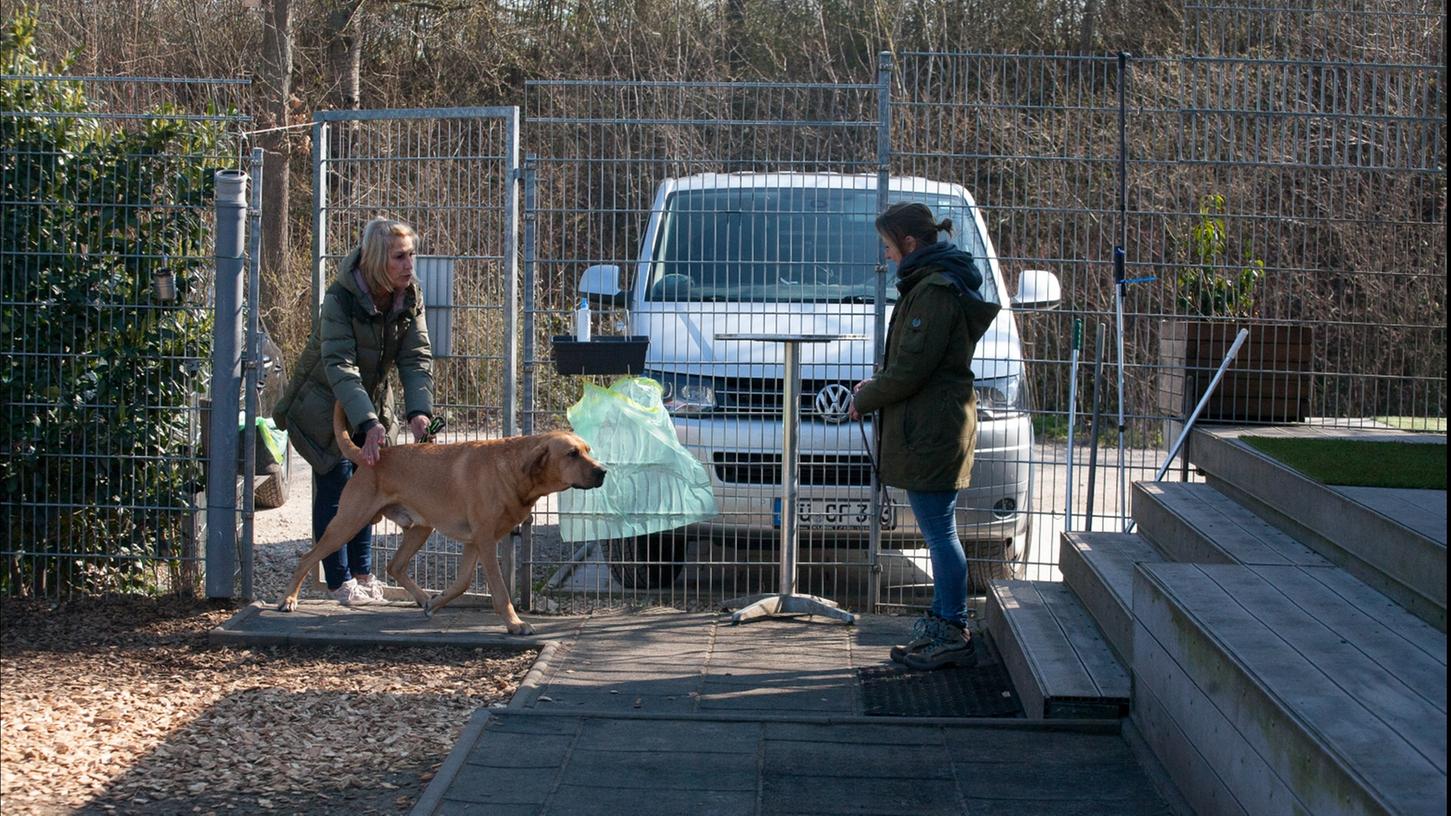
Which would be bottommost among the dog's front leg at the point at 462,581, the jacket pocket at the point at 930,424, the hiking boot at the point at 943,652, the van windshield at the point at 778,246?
the hiking boot at the point at 943,652

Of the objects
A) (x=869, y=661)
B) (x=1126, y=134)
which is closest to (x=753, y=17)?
(x=1126, y=134)

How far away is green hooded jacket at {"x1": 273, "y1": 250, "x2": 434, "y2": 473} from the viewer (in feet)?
20.6

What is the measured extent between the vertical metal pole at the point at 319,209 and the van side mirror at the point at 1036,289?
11.3 ft

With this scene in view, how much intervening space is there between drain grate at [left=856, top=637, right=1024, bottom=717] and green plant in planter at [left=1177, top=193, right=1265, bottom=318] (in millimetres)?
2320

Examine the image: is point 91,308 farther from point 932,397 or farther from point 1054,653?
point 1054,653

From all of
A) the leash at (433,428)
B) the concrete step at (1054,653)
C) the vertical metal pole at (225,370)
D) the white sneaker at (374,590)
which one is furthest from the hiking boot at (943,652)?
the vertical metal pole at (225,370)

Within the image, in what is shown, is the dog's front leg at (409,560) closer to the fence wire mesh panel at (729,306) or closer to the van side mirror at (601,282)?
the fence wire mesh panel at (729,306)

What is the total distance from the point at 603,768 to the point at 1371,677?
242 centimetres

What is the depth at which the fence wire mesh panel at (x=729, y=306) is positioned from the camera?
6844mm

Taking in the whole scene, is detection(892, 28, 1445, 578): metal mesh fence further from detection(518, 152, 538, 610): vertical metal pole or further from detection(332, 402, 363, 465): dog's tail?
detection(332, 402, 363, 465): dog's tail

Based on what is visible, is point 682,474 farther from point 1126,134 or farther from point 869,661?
point 1126,134

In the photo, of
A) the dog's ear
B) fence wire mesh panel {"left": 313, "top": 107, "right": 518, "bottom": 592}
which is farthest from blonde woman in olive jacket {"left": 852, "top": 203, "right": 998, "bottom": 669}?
fence wire mesh panel {"left": 313, "top": 107, "right": 518, "bottom": 592}

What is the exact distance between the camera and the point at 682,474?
671cm

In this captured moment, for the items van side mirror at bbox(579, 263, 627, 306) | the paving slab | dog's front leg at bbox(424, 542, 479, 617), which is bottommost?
the paving slab
